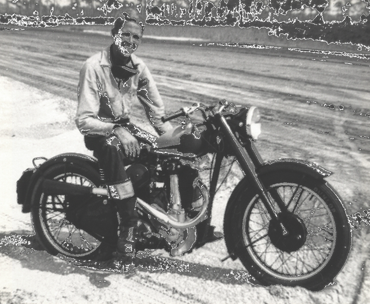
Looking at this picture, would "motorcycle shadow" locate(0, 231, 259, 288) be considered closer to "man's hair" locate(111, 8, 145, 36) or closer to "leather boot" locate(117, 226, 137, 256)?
"leather boot" locate(117, 226, 137, 256)

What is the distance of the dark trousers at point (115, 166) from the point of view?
2928 mm

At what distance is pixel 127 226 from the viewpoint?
3.11m

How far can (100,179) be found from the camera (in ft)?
10.9

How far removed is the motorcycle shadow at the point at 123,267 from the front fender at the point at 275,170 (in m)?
0.28

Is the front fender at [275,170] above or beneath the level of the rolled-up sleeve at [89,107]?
beneath

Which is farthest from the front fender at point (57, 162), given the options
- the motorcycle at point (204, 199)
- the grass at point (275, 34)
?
the grass at point (275, 34)

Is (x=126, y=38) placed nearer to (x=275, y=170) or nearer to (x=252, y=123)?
(x=252, y=123)

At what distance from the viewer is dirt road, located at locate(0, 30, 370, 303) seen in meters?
3.02

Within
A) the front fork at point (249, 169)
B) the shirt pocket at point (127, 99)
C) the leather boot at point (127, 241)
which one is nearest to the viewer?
the front fork at point (249, 169)

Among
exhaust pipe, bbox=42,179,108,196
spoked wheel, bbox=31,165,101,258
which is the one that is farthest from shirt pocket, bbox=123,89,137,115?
exhaust pipe, bbox=42,179,108,196

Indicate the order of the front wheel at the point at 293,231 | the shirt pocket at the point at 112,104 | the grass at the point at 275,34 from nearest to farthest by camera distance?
the front wheel at the point at 293,231 → the shirt pocket at the point at 112,104 → the grass at the point at 275,34

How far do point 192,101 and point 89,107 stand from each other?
236 inches

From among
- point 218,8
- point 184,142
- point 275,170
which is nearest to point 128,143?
point 184,142

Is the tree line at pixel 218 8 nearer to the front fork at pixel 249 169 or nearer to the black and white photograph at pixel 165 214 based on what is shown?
the black and white photograph at pixel 165 214
